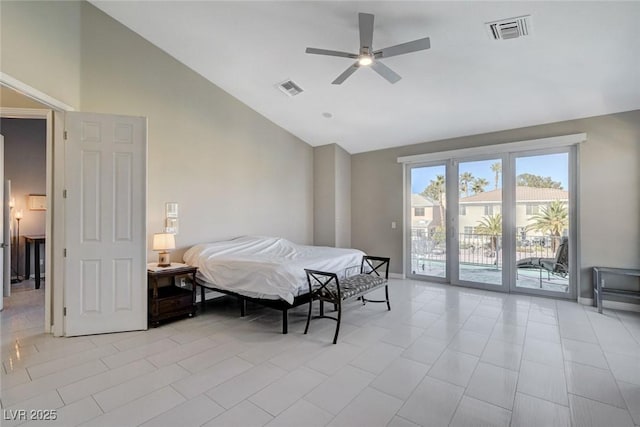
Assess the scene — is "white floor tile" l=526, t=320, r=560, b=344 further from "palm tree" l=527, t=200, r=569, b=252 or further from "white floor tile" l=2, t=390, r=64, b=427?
"white floor tile" l=2, t=390, r=64, b=427

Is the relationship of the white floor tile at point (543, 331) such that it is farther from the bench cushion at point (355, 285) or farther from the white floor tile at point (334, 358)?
the white floor tile at point (334, 358)

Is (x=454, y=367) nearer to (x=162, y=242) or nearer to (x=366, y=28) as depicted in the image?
(x=366, y=28)

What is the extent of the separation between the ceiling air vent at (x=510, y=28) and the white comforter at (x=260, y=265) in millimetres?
3086

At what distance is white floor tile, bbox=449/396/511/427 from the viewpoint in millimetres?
1856

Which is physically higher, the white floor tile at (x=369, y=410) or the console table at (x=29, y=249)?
the console table at (x=29, y=249)

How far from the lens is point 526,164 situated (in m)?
4.86

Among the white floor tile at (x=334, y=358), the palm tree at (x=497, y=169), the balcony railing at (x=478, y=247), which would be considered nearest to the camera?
the white floor tile at (x=334, y=358)

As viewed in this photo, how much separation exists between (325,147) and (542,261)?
446cm

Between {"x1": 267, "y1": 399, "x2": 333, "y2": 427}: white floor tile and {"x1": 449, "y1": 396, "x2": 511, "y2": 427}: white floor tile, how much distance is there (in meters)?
0.81

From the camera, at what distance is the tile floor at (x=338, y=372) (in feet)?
6.37

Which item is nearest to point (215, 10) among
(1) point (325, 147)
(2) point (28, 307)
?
(1) point (325, 147)

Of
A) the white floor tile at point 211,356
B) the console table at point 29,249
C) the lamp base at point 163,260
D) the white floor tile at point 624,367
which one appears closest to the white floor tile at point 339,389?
the white floor tile at point 211,356

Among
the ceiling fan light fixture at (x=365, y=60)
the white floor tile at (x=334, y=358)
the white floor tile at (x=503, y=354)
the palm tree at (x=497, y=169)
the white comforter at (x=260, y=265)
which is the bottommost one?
the white floor tile at (x=334, y=358)

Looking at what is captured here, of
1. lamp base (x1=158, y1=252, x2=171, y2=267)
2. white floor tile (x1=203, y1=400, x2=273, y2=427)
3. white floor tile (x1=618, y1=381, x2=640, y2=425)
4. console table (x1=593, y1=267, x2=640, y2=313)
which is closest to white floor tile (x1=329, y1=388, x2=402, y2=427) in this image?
white floor tile (x1=203, y1=400, x2=273, y2=427)
